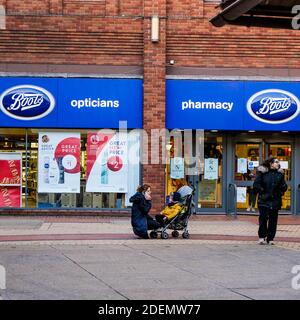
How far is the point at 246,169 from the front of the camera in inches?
801

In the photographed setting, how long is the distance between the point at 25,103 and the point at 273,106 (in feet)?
23.6

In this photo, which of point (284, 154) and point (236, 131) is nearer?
point (236, 131)

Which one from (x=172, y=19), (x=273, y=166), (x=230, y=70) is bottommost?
(x=273, y=166)

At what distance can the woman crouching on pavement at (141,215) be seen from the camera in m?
14.5

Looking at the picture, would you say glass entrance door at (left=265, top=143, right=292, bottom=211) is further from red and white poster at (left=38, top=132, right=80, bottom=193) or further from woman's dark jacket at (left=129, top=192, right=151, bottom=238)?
woman's dark jacket at (left=129, top=192, right=151, bottom=238)

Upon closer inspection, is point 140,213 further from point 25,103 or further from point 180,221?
point 25,103

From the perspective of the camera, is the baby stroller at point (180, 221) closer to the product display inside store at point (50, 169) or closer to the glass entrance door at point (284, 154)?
the product display inside store at point (50, 169)

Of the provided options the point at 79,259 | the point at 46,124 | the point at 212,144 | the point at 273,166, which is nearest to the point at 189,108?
the point at 212,144

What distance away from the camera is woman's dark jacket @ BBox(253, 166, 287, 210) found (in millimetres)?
14055

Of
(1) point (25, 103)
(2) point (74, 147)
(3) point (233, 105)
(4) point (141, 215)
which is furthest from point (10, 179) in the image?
(3) point (233, 105)

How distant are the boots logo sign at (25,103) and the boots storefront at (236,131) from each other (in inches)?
140

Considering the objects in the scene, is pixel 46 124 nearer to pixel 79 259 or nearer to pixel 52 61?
pixel 52 61

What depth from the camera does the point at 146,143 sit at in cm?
1936

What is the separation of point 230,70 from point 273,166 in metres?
6.29
